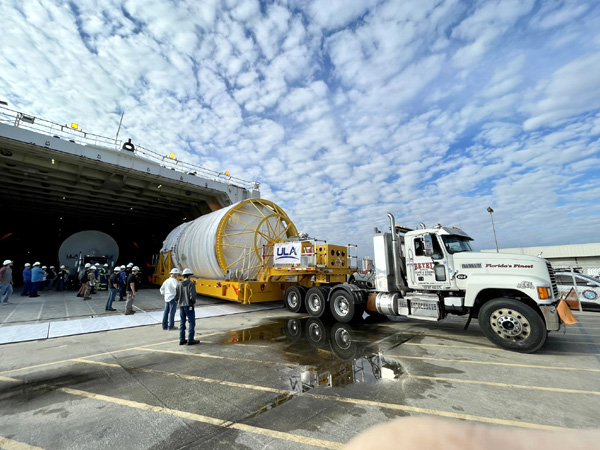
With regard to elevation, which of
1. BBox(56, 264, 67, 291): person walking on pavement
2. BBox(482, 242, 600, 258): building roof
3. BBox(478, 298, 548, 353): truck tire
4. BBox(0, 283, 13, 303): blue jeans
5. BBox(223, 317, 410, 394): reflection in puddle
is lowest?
BBox(223, 317, 410, 394): reflection in puddle

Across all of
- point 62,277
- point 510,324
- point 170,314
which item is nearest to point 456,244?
point 510,324

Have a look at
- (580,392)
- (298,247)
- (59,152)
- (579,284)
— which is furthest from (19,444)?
(579,284)

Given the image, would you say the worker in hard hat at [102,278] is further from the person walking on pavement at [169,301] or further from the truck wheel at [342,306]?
the truck wheel at [342,306]

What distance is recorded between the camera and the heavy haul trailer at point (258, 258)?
1032 cm

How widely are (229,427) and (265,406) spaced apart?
1.92 feet

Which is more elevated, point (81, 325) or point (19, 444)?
point (81, 325)

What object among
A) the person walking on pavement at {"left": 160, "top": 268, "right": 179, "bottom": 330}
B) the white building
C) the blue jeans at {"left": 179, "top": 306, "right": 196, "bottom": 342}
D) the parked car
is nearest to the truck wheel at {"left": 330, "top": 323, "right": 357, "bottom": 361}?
the blue jeans at {"left": 179, "top": 306, "right": 196, "bottom": 342}

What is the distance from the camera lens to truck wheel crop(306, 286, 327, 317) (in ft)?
31.1

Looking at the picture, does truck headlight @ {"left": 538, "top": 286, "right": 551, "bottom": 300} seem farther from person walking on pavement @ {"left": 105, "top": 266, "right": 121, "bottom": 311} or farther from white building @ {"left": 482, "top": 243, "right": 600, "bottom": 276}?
white building @ {"left": 482, "top": 243, "right": 600, "bottom": 276}

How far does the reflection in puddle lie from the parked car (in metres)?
8.12

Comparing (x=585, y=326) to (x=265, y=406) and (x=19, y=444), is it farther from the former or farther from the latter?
(x=19, y=444)

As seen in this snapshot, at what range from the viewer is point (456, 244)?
24.8 ft

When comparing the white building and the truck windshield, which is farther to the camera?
the white building

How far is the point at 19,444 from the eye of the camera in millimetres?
3037
